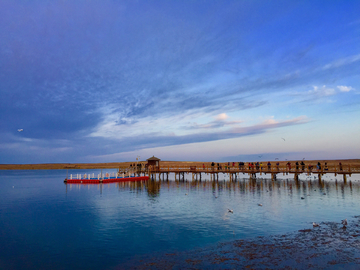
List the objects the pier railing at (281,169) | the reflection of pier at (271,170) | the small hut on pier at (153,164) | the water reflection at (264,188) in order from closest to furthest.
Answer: the water reflection at (264,188)
the pier railing at (281,169)
the reflection of pier at (271,170)
the small hut on pier at (153,164)

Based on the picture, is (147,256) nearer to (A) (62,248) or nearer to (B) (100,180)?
(A) (62,248)

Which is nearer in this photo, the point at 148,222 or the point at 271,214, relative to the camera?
the point at 148,222

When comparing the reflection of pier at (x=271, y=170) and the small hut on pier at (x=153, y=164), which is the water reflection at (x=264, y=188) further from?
the small hut on pier at (x=153, y=164)

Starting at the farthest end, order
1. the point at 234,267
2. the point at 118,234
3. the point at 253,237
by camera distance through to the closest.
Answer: the point at 118,234 < the point at 253,237 < the point at 234,267

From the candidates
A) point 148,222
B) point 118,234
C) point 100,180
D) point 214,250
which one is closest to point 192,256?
point 214,250

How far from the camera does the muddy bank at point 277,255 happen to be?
10953 mm

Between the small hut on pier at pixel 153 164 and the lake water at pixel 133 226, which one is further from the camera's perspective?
the small hut on pier at pixel 153 164

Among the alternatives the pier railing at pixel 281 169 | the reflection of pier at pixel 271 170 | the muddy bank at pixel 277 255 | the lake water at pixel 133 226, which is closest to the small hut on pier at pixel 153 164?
the reflection of pier at pixel 271 170

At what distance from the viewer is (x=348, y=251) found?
1227 cm

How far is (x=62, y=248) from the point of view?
14008 mm

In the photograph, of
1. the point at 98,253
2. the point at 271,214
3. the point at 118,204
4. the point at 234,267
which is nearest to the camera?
the point at 234,267

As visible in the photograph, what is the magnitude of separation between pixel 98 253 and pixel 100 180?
4276cm

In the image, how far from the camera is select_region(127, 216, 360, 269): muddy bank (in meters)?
11.0

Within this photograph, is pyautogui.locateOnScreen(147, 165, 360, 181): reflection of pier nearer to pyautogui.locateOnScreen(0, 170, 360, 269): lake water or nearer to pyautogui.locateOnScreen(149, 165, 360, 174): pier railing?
pyautogui.locateOnScreen(149, 165, 360, 174): pier railing
